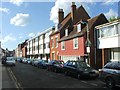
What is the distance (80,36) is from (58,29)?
14.9 m

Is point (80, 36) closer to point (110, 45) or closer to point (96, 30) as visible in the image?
point (96, 30)

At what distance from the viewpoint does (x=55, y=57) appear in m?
52.0

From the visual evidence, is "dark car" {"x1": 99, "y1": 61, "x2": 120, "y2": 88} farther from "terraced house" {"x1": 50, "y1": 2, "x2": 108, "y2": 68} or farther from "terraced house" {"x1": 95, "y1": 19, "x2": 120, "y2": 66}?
"terraced house" {"x1": 50, "y1": 2, "x2": 108, "y2": 68}

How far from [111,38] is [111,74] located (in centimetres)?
1536

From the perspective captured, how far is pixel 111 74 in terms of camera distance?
1534 centimetres

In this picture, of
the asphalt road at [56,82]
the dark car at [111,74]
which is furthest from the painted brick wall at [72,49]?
the dark car at [111,74]

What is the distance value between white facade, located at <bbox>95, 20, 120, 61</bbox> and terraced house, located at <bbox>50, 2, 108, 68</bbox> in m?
2.29

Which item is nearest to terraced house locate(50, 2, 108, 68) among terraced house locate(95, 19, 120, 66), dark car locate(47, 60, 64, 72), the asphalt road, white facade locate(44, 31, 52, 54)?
terraced house locate(95, 19, 120, 66)

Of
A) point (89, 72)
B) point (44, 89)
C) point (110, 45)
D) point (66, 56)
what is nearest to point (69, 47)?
point (66, 56)

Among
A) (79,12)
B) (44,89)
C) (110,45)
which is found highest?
(79,12)

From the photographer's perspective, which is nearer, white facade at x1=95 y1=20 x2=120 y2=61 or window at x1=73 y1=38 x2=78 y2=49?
white facade at x1=95 y1=20 x2=120 y2=61

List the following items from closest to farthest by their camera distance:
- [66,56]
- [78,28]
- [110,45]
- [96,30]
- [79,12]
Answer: [110,45]
[96,30]
[78,28]
[66,56]
[79,12]

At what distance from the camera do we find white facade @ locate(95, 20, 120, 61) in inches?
1144

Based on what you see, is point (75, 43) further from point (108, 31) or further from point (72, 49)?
point (108, 31)
